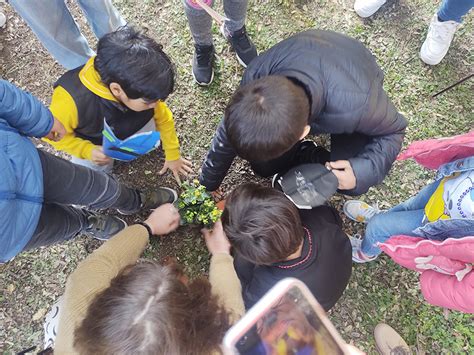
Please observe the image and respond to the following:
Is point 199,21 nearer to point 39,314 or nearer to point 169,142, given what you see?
point 169,142

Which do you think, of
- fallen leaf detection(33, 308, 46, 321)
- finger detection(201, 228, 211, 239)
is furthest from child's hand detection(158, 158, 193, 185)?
fallen leaf detection(33, 308, 46, 321)

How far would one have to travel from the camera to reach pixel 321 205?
2.13m

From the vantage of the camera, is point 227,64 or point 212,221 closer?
point 212,221

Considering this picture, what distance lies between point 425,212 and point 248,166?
3.91 ft

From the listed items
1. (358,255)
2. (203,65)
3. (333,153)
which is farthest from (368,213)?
(203,65)

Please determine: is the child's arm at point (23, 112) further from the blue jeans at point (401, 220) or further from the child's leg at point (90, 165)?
the blue jeans at point (401, 220)

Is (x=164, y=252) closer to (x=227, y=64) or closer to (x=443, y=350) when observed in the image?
(x=227, y=64)

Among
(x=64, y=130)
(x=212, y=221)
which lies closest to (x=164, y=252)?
(x=212, y=221)

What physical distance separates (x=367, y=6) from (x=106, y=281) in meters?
2.71

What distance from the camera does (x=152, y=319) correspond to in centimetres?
123

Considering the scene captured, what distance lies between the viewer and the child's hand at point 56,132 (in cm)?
186

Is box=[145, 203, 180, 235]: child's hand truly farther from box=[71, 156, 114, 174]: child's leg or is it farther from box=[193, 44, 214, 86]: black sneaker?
box=[193, 44, 214, 86]: black sneaker

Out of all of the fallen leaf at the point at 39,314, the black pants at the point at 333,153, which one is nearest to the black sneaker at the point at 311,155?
the black pants at the point at 333,153

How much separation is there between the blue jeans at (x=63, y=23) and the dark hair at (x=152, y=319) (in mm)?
1566
